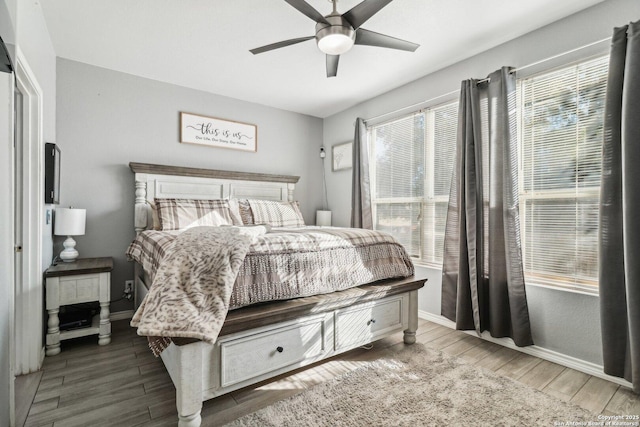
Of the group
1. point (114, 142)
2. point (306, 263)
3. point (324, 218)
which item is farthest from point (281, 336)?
point (114, 142)

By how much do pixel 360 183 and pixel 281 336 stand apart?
2.49 metres

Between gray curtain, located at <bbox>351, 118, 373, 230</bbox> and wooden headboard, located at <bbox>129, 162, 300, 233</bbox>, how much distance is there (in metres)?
0.89

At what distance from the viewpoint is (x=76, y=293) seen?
246 cm

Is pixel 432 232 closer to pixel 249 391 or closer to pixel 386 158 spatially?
pixel 386 158

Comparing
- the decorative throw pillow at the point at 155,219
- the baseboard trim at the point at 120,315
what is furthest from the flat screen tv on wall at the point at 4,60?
the baseboard trim at the point at 120,315

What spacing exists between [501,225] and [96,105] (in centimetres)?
397

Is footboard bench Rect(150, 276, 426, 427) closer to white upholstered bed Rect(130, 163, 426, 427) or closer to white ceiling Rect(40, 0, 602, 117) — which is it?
white upholstered bed Rect(130, 163, 426, 427)

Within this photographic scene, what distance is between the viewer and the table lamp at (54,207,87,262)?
2.57 m

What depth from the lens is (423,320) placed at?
3.22 m

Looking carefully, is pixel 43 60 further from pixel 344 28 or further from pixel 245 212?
pixel 344 28

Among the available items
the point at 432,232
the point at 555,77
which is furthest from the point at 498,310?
the point at 555,77

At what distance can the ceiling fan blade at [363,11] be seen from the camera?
69.2 inches

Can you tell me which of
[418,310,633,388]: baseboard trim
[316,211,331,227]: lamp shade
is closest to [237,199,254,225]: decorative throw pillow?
[316,211,331,227]: lamp shade

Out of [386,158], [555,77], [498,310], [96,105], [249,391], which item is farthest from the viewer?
[386,158]
